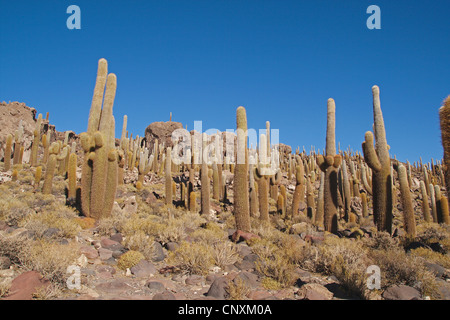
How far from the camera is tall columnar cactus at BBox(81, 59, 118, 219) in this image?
10586 mm

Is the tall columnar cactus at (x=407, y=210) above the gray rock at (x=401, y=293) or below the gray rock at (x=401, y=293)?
above

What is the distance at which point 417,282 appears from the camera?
5227mm

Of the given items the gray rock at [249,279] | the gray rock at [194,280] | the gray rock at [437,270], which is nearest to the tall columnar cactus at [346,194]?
the gray rock at [437,270]

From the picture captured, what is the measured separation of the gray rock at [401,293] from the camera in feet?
15.7

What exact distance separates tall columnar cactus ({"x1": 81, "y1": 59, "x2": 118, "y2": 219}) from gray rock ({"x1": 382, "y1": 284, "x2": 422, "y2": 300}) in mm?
9191

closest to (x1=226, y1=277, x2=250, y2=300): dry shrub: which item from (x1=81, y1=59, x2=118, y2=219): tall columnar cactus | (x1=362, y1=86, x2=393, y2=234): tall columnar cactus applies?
(x1=81, y1=59, x2=118, y2=219): tall columnar cactus

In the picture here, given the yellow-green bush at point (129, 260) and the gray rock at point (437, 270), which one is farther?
the gray rock at point (437, 270)

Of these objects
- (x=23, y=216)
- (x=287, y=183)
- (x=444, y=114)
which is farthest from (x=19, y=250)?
(x=287, y=183)

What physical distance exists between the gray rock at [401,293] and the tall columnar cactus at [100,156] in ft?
30.2

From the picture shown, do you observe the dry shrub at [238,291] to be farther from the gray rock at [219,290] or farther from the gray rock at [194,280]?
the gray rock at [194,280]

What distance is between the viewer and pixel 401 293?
15.9ft

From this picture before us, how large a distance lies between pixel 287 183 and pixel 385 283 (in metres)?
23.1

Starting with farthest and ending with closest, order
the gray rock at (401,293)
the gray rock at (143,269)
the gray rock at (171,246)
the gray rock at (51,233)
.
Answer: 1. the gray rock at (171,246)
2. the gray rock at (51,233)
3. the gray rock at (143,269)
4. the gray rock at (401,293)
